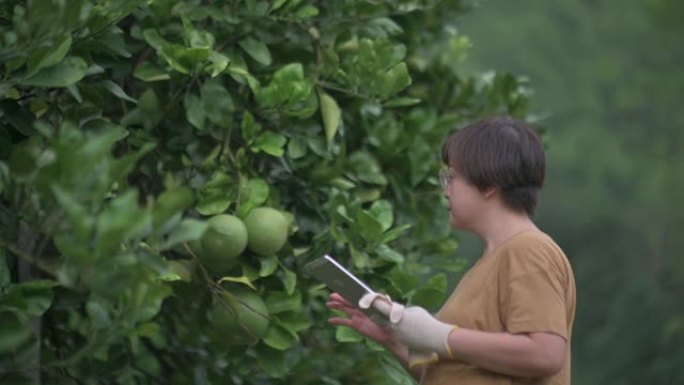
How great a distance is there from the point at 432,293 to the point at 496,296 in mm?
628

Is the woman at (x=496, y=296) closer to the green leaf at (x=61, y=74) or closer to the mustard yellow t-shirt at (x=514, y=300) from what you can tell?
→ the mustard yellow t-shirt at (x=514, y=300)

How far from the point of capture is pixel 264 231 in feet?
10.2

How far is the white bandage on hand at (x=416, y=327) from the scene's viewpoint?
8.70 ft

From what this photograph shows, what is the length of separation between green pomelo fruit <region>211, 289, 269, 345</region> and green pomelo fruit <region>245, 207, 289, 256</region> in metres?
0.09

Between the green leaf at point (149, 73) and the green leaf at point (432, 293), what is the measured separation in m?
0.68

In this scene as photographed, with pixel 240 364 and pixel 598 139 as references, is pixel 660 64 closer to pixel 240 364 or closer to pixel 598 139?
pixel 598 139

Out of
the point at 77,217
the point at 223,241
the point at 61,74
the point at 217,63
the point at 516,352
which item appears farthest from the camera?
the point at 217,63

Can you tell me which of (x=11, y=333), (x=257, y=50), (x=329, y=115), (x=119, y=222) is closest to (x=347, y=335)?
(x=329, y=115)

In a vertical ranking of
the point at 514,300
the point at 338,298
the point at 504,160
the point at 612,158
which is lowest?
the point at 612,158

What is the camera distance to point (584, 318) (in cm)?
1523

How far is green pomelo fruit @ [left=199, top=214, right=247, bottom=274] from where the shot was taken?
3.03 meters

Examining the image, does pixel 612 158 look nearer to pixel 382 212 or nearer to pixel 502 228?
pixel 382 212

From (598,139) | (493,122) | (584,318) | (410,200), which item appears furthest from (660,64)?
(493,122)

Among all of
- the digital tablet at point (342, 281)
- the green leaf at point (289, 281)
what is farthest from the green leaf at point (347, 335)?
the digital tablet at point (342, 281)
